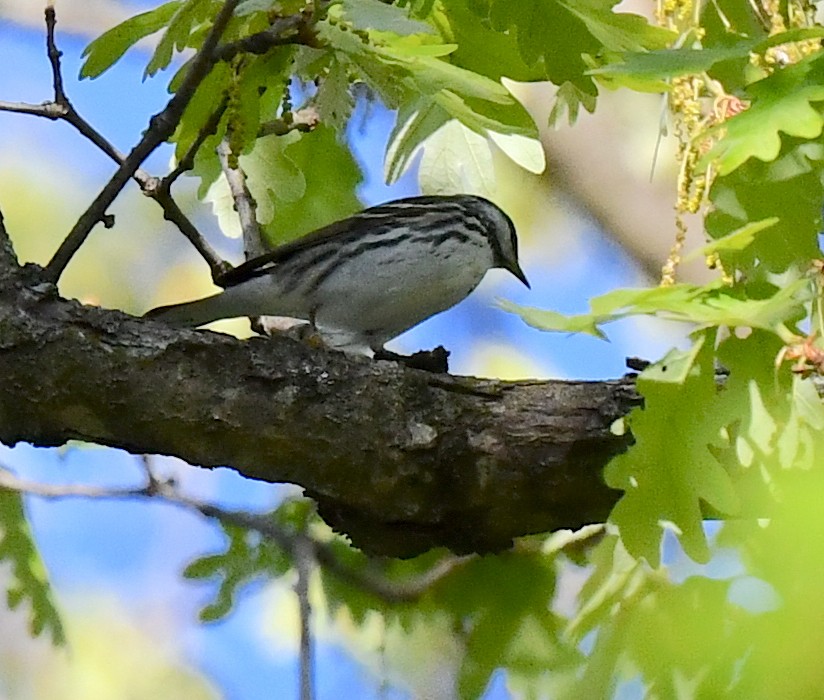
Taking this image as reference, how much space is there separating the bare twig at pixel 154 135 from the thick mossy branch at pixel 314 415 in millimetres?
54

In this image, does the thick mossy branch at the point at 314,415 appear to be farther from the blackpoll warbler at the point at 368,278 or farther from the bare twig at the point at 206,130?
the blackpoll warbler at the point at 368,278

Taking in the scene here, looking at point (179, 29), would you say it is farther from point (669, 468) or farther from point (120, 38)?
point (669, 468)

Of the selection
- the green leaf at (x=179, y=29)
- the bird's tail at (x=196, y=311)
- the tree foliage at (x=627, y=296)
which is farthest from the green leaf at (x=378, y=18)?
the bird's tail at (x=196, y=311)

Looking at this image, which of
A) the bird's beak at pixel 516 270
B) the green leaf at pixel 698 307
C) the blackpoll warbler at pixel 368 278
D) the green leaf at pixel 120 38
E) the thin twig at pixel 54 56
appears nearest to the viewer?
the green leaf at pixel 698 307

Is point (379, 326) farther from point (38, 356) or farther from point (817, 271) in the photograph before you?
point (817, 271)

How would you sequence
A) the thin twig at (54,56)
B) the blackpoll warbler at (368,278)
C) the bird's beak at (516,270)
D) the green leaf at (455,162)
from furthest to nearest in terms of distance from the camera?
the bird's beak at (516,270), the blackpoll warbler at (368,278), the green leaf at (455,162), the thin twig at (54,56)

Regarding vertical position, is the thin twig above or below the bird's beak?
below

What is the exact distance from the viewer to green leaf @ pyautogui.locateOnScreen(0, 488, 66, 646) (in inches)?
60.3

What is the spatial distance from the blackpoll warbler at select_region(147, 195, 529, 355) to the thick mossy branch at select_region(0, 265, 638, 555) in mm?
584

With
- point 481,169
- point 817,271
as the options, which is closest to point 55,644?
point 481,169

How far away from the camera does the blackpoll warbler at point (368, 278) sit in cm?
190

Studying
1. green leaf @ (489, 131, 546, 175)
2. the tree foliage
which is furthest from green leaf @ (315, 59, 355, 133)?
green leaf @ (489, 131, 546, 175)

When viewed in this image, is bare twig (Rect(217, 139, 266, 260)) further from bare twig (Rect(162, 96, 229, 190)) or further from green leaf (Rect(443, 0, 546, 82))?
green leaf (Rect(443, 0, 546, 82))

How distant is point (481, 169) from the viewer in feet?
4.55
